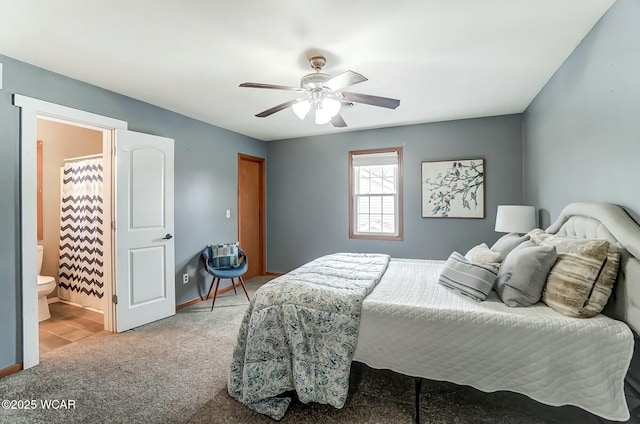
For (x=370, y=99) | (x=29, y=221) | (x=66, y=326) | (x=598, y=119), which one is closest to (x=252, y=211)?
(x=66, y=326)

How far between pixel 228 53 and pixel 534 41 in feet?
7.29

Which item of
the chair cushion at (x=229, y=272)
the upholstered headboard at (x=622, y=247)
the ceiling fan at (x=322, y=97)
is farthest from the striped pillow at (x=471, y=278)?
the chair cushion at (x=229, y=272)

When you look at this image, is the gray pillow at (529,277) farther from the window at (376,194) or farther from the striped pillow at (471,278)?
the window at (376,194)

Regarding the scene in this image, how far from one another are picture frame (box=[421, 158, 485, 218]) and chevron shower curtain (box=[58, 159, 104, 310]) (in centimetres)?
412

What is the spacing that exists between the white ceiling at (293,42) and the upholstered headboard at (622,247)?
3.97 ft

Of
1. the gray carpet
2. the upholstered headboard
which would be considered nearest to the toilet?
the gray carpet

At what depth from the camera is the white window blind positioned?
174 inches

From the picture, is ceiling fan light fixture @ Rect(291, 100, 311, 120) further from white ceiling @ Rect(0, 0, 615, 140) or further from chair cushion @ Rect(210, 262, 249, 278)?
chair cushion @ Rect(210, 262, 249, 278)

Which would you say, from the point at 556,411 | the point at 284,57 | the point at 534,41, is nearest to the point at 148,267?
the point at 284,57

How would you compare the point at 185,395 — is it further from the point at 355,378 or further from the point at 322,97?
the point at 322,97

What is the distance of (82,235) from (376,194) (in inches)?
156

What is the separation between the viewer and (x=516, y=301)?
5.62ft

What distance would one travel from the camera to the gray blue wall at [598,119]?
5.16 feet

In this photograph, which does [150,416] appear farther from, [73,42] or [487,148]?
[487,148]
